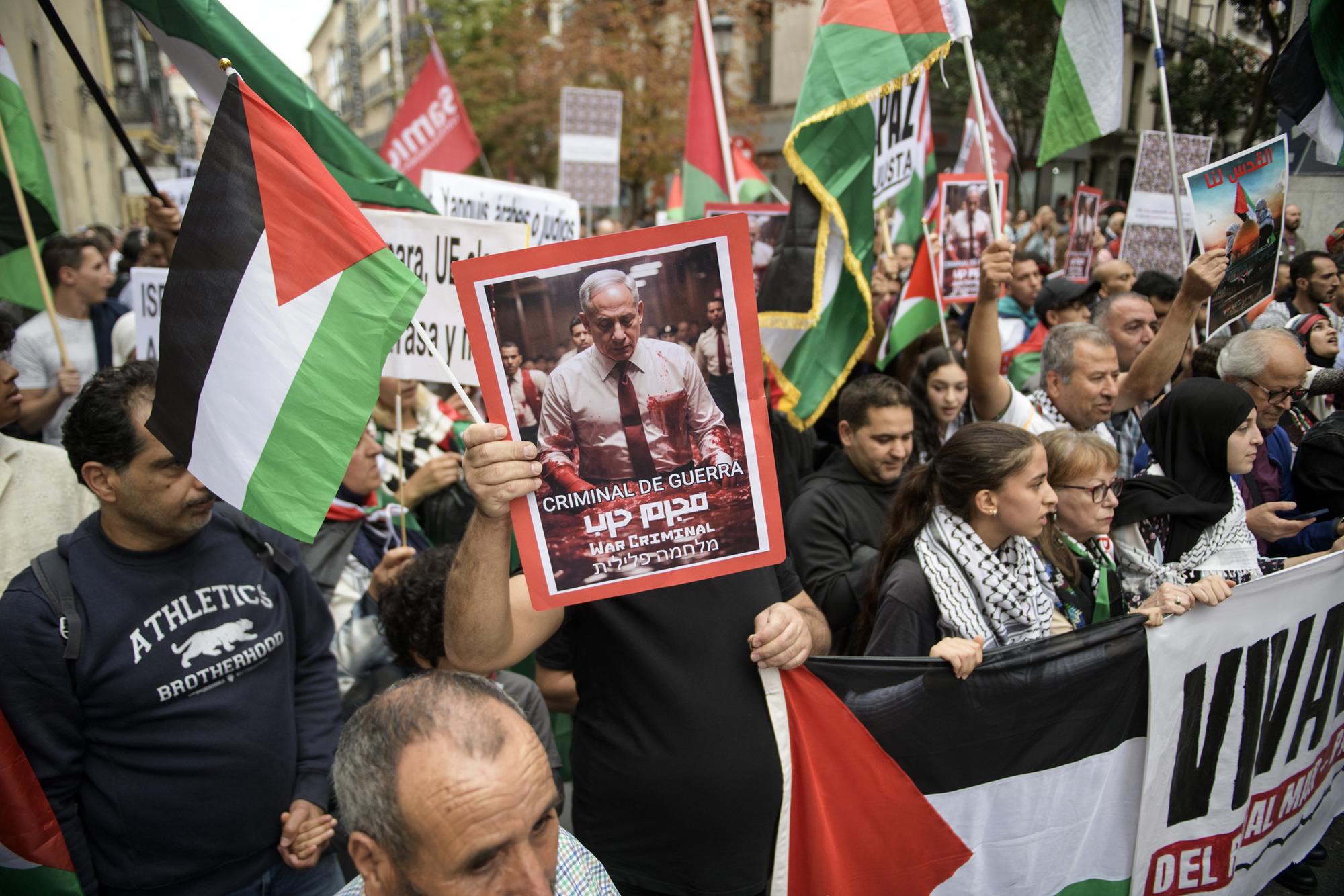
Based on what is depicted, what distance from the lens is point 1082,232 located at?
10156 millimetres

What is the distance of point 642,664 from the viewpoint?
2.07 m

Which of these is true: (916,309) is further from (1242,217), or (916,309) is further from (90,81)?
(90,81)

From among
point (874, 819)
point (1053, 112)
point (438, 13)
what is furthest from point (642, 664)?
point (438, 13)

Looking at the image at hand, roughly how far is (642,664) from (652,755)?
0.65 feet

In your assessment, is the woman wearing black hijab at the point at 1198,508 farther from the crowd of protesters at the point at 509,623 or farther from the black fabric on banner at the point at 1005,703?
the black fabric on banner at the point at 1005,703

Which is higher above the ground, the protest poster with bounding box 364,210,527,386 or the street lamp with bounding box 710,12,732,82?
the street lamp with bounding box 710,12,732,82

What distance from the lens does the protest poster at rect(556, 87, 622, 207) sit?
9.05 meters

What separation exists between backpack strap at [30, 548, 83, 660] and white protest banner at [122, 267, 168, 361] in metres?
2.75

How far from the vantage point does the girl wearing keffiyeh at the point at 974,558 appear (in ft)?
8.37

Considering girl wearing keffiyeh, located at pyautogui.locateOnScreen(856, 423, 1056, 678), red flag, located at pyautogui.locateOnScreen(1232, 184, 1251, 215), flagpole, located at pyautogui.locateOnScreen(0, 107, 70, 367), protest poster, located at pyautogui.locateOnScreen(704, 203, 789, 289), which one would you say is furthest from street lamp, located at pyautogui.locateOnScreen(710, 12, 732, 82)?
girl wearing keffiyeh, located at pyautogui.locateOnScreen(856, 423, 1056, 678)

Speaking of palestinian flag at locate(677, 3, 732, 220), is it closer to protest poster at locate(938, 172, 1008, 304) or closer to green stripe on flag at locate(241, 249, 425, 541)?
protest poster at locate(938, 172, 1008, 304)

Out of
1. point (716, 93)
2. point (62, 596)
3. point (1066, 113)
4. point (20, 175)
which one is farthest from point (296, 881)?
point (1066, 113)

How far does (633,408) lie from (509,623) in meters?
0.50

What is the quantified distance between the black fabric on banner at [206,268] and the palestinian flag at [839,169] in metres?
2.16
